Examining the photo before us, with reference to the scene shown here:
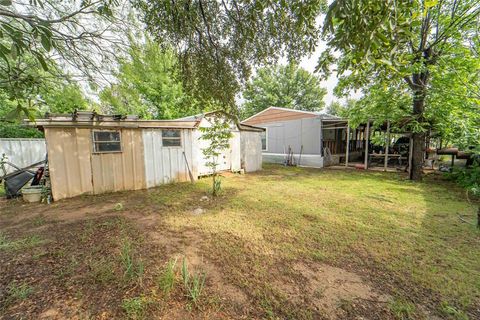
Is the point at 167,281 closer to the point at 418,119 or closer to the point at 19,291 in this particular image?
the point at 19,291

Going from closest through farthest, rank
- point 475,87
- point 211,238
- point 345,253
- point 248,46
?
1. point 345,253
2. point 211,238
3. point 248,46
4. point 475,87

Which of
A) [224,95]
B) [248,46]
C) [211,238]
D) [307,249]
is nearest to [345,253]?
[307,249]

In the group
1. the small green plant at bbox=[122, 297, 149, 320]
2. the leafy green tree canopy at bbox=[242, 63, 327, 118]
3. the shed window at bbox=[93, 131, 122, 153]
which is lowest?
→ the small green plant at bbox=[122, 297, 149, 320]

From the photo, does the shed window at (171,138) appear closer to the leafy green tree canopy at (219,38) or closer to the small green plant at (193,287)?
the leafy green tree canopy at (219,38)

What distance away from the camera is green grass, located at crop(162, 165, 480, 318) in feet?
8.63

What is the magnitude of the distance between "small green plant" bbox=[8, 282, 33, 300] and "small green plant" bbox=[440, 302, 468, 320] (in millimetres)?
4396

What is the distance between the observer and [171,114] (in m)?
16.8

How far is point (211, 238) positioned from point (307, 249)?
1.61 meters

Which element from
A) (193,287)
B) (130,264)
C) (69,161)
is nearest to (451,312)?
(193,287)

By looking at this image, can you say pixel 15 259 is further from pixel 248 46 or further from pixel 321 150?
pixel 321 150

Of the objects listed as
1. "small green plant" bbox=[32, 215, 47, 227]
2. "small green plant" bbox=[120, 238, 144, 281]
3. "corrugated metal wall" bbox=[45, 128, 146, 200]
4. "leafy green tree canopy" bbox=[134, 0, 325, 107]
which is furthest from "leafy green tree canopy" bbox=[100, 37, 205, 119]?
"small green plant" bbox=[120, 238, 144, 281]

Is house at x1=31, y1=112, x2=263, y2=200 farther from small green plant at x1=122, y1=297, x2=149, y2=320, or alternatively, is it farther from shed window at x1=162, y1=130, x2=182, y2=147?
small green plant at x1=122, y1=297, x2=149, y2=320

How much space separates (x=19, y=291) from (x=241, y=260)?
256 cm

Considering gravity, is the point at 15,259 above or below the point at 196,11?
below
